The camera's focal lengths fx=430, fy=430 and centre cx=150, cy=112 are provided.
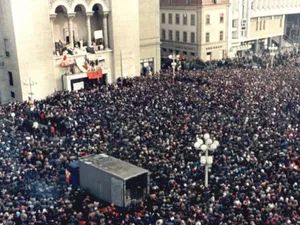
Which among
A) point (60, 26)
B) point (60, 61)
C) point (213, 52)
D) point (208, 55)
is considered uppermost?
point (60, 26)

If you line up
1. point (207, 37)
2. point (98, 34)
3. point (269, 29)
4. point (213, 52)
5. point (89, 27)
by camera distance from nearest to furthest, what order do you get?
point (89, 27), point (98, 34), point (207, 37), point (213, 52), point (269, 29)

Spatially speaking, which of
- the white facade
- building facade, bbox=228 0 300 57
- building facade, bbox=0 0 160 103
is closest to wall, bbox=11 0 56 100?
building facade, bbox=0 0 160 103

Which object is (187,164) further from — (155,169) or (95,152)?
(95,152)

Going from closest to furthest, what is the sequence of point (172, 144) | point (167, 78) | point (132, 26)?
point (172, 144) < point (167, 78) < point (132, 26)

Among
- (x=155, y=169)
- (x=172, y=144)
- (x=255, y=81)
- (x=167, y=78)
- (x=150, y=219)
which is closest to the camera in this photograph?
(x=150, y=219)

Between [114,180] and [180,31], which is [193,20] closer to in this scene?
[180,31]

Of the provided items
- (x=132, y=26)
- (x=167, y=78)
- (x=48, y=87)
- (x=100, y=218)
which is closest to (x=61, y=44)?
(x=48, y=87)

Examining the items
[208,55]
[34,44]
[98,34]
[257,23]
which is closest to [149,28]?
[98,34]
